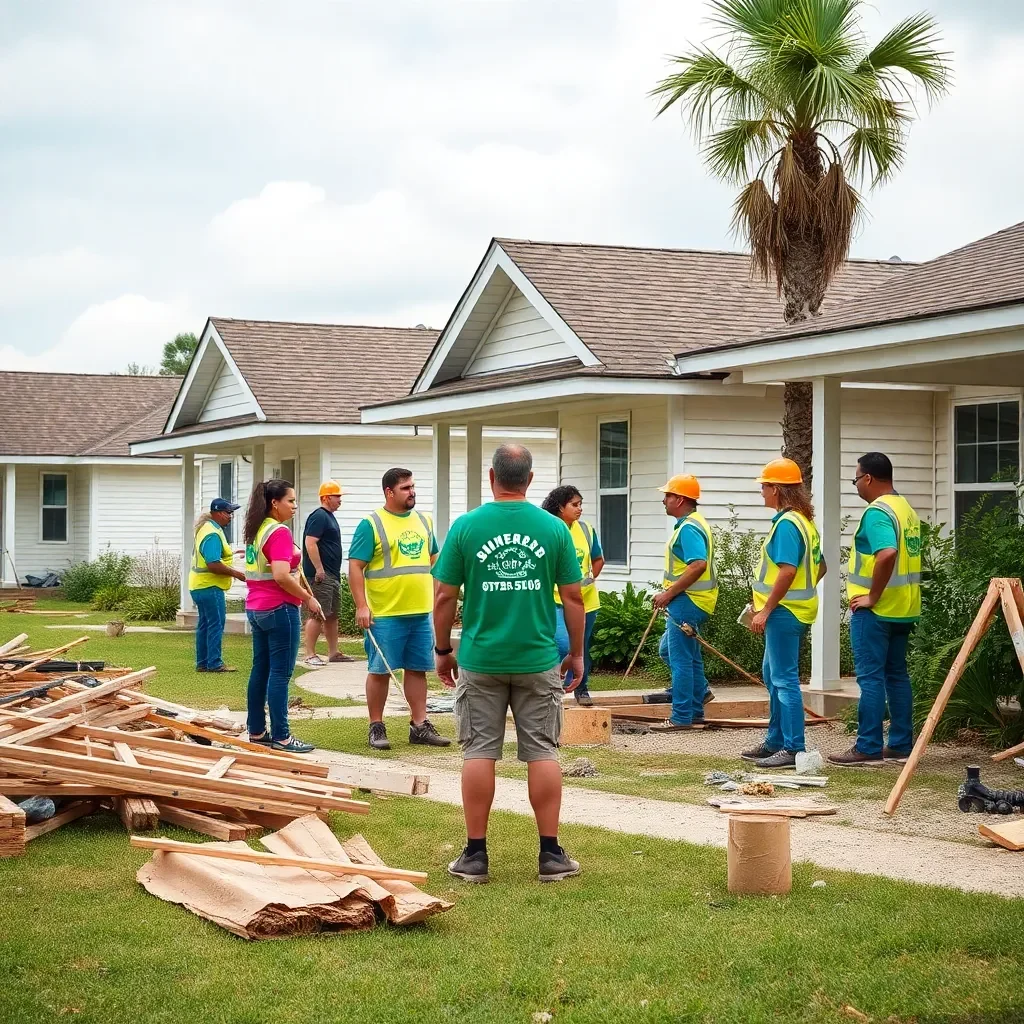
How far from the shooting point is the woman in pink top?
10250 mm

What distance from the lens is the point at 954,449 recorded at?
17141 millimetres

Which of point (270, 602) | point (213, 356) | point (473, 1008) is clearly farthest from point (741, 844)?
point (213, 356)

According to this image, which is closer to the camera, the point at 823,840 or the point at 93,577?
the point at 823,840

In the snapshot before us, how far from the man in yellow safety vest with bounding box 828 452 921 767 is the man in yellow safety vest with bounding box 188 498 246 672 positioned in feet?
25.0

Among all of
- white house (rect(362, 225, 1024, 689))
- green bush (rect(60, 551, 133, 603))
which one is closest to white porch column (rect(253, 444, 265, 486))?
white house (rect(362, 225, 1024, 689))

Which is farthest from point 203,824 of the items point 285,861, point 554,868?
point 554,868

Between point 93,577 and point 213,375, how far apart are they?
9167 mm

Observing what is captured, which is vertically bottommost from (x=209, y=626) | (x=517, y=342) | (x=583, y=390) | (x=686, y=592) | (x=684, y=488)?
(x=209, y=626)

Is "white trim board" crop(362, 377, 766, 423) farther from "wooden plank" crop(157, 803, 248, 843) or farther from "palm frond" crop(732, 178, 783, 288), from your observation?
"wooden plank" crop(157, 803, 248, 843)

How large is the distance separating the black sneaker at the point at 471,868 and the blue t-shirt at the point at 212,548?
9631 mm

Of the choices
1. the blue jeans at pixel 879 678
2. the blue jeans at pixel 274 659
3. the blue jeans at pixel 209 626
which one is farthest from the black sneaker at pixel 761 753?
the blue jeans at pixel 209 626

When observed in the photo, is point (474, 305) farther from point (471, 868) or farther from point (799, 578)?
point (471, 868)

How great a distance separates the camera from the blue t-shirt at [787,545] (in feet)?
32.2

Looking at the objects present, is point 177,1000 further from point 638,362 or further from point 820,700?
point 638,362
